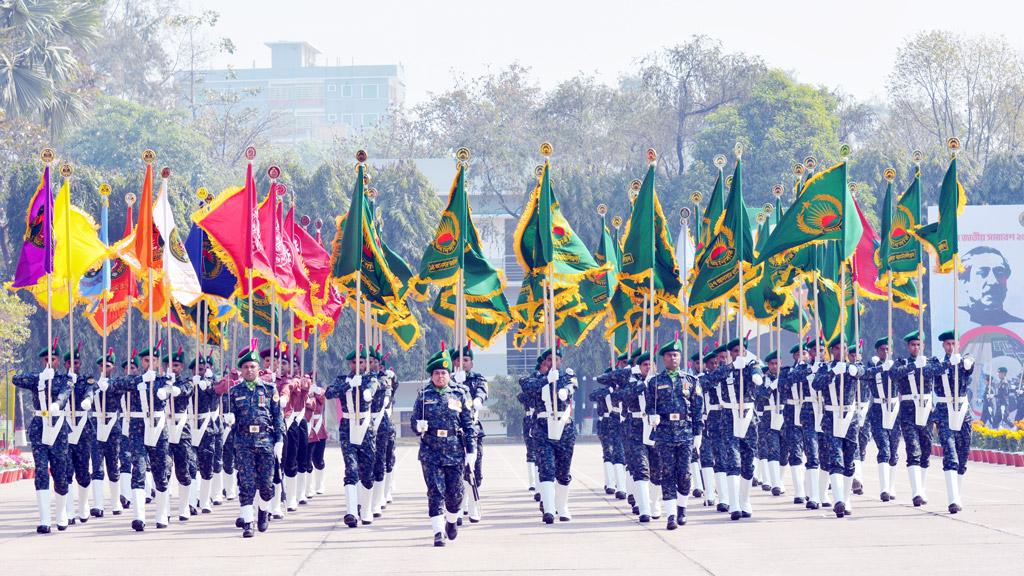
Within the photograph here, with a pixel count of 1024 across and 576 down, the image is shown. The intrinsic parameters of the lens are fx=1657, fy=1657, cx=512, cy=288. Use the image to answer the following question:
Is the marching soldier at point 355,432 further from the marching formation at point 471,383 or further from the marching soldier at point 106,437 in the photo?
the marching soldier at point 106,437

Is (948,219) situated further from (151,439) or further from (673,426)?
(151,439)

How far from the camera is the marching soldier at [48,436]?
17.3 metres

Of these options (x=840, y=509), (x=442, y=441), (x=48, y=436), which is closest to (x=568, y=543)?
(x=442, y=441)

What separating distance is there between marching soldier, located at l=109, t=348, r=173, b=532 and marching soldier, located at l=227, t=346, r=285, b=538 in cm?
160

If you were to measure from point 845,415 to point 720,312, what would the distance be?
7.96 metres

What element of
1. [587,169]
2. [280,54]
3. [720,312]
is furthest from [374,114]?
[720,312]

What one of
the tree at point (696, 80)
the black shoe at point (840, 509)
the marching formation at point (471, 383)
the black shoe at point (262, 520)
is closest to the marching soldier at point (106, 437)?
the marching formation at point (471, 383)

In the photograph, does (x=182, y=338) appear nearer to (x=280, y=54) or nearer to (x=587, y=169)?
(x=587, y=169)

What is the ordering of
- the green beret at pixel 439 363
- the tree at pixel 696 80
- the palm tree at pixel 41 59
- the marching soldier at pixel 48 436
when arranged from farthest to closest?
the tree at pixel 696 80 < the palm tree at pixel 41 59 < the marching soldier at pixel 48 436 < the green beret at pixel 439 363

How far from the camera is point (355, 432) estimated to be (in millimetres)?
17609

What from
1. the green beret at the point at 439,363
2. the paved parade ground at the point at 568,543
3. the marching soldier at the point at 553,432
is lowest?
the paved parade ground at the point at 568,543

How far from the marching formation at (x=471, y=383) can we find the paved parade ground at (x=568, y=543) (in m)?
0.36

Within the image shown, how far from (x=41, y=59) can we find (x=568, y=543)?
2877 centimetres

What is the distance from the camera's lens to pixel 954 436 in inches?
713
